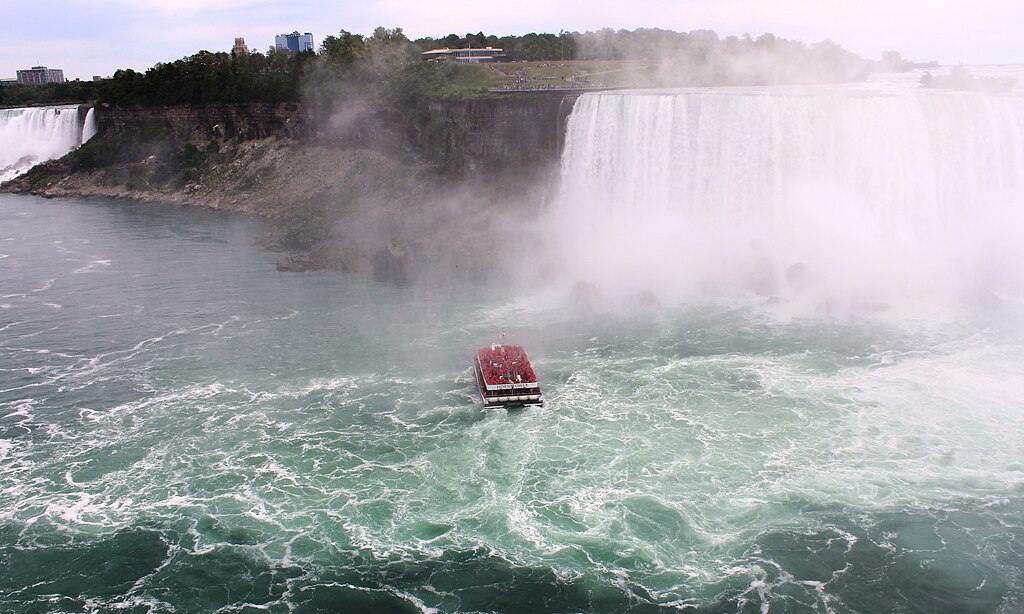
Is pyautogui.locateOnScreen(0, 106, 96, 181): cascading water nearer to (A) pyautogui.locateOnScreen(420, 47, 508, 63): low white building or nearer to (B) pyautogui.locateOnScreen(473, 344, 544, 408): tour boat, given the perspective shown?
(A) pyautogui.locateOnScreen(420, 47, 508, 63): low white building

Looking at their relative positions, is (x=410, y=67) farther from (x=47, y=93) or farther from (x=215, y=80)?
(x=47, y=93)

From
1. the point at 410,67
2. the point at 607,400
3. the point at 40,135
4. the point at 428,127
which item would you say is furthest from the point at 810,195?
the point at 40,135

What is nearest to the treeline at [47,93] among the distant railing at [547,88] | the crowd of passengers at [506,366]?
the distant railing at [547,88]

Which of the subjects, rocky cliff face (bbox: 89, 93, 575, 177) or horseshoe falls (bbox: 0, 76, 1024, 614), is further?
rocky cliff face (bbox: 89, 93, 575, 177)

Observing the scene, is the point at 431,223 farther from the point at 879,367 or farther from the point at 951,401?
the point at 951,401

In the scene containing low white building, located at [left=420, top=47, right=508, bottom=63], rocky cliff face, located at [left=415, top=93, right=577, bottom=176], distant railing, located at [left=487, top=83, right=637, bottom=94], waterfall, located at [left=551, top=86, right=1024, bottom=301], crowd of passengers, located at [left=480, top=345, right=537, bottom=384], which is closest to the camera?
crowd of passengers, located at [left=480, top=345, right=537, bottom=384]

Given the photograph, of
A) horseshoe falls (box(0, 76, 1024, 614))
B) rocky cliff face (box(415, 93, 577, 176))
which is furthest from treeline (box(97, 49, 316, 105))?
horseshoe falls (box(0, 76, 1024, 614))
